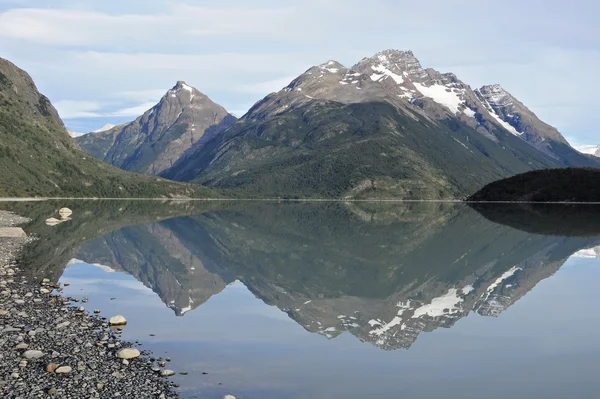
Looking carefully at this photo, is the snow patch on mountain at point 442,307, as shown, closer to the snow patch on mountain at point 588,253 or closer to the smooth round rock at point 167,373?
the smooth round rock at point 167,373

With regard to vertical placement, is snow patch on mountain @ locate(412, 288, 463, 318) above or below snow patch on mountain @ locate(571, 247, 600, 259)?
below

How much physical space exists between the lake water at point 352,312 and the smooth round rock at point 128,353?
224 centimetres

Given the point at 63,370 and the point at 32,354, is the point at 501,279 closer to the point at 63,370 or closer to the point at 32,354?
the point at 63,370

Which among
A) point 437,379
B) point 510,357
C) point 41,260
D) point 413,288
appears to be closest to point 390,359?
point 437,379

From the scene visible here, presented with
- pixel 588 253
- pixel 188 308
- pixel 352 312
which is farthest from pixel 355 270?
pixel 588 253

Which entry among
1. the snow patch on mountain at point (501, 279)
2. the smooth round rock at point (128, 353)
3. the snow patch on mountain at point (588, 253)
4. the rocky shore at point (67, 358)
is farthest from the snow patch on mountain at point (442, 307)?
the snow patch on mountain at point (588, 253)

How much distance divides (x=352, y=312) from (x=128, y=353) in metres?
21.5

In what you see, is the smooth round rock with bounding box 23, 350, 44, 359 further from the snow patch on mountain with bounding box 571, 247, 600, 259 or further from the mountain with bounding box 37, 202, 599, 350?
the snow patch on mountain with bounding box 571, 247, 600, 259

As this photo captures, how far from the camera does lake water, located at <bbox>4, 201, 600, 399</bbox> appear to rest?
28.1 metres

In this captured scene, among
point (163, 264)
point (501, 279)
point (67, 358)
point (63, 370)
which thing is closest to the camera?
point (63, 370)

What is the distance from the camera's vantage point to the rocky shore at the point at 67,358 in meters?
24.2

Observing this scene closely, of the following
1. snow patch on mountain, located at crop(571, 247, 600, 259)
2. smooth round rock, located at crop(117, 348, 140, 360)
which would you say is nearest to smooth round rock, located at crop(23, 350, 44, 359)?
smooth round rock, located at crop(117, 348, 140, 360)

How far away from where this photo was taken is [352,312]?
45.4 metres

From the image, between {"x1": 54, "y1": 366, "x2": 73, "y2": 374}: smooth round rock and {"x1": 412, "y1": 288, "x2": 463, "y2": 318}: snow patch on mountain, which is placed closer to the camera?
{"x1": 54, "y1": 366, "x2": 73, "y2": 374}: smooth round rock
